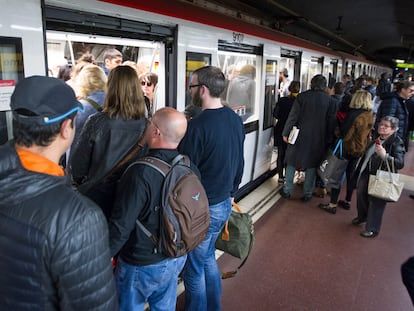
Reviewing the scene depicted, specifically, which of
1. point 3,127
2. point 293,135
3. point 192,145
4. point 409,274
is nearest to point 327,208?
point 293,135

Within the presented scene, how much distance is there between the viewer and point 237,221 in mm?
2363

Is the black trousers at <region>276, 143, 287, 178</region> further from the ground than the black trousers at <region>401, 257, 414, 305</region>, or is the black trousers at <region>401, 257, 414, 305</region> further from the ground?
the black trousers at <region>401, 257, 414, 305</region>

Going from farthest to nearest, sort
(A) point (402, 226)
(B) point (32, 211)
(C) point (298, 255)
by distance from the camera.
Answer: (A) point (402, 226), (C) point (298, 255), (B) point (32, 211)

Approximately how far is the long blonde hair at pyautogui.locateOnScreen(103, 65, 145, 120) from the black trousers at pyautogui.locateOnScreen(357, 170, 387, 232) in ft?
8.51

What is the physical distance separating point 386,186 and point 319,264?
954 millimetres

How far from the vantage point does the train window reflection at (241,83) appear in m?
3.74

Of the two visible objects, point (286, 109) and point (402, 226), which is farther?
point (286, 109)

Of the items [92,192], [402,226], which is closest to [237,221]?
[92,192]

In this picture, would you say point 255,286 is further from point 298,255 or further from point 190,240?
point 190,240

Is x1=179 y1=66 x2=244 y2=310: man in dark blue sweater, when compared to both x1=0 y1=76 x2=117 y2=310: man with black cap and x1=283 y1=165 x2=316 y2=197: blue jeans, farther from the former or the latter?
x1=283 y1=165 x2=316 y2=197: blue jeans

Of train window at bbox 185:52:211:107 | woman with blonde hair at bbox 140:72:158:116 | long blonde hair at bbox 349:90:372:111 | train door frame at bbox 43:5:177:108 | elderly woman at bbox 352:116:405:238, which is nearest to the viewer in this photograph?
train door frame at bbox 43:5:177:108

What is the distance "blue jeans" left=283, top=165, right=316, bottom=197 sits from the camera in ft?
14.5

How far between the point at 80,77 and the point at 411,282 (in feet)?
6.91

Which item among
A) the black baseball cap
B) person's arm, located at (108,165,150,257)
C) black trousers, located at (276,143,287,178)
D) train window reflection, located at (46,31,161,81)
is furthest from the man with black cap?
black trousers, located at (276,143,287,178)
